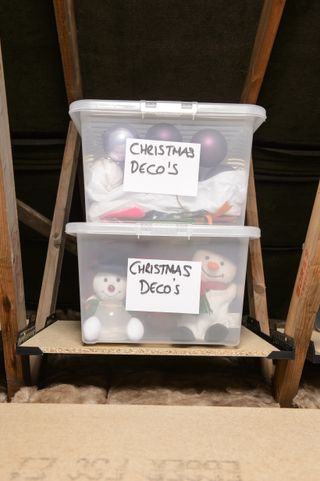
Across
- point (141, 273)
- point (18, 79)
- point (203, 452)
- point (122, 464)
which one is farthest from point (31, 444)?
point (18, 79)

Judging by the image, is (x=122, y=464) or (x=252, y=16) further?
(x=252, y=16)

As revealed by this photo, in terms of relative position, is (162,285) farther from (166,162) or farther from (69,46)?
(69,46)

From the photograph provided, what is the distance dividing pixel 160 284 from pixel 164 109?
1.24 feet

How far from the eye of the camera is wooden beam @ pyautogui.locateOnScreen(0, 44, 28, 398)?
38.9 inches

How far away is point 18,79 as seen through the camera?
1.29 m

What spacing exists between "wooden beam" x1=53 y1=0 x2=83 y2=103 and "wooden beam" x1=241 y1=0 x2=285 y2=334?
0.47m

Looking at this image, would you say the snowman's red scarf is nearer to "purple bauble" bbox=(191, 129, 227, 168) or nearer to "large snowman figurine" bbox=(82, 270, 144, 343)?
"large snowman figurine" bbox=(82, 270, 144, 343)

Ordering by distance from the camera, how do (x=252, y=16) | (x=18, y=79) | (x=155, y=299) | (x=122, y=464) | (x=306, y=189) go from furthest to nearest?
(x=306, y=189), (x=18, y=79), (x=252, y=16), (x=155, y=299), (x=122, y=464)

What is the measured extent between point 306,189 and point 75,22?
36.2 inches

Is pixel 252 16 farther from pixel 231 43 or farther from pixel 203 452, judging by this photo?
pixel 203 452

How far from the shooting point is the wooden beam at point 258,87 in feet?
3.60

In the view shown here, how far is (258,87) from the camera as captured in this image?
4.04 ft

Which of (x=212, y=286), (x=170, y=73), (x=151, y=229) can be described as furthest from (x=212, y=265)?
(x=170, y=73)

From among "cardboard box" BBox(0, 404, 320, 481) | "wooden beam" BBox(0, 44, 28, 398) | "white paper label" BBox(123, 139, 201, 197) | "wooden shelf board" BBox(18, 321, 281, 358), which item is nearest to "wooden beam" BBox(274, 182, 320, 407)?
"wooden shelf board" BBox(18, 321, 281, 358)
